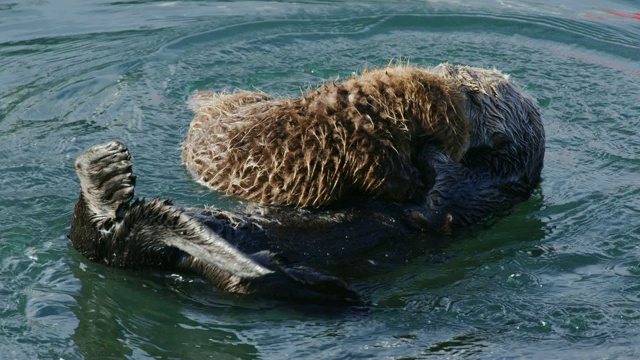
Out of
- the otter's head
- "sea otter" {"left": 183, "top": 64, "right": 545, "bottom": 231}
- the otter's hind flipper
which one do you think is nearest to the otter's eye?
the otter's hind flipper

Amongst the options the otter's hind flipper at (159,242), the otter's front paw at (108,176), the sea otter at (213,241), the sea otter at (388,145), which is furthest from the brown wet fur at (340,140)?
the otter's front paw at (108,176)

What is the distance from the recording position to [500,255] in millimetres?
5637

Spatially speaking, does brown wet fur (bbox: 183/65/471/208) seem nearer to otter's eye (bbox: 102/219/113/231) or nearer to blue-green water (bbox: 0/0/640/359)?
blue-green water (bbox: 0/0/640/359)

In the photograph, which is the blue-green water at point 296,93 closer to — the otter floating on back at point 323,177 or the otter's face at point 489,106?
the otter floating on back at point 323,177

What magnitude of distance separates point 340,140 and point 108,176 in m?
1.42

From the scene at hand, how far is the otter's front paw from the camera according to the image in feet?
15.4

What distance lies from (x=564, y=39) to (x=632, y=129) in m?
2.48

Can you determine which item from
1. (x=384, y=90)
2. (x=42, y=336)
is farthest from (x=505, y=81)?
(x=42, y=336)

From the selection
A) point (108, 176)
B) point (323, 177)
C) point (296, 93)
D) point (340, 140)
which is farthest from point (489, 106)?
point (108, 176)

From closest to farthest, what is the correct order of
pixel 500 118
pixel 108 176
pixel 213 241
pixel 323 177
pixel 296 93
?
1. pixel 213 241
2. pixel 108 176
3. pixel 323 177
4. pixel 500 118
5. pixel 296 93

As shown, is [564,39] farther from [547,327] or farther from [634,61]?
[547,327]

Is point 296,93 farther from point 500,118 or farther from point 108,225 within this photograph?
point 108,225

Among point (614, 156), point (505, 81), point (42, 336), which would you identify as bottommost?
point (42, 336)

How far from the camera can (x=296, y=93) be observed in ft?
26.5
